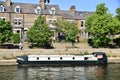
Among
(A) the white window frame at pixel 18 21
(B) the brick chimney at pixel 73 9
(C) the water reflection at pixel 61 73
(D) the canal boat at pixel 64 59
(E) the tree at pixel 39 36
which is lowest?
(C) the water reflection at pixel 61 73

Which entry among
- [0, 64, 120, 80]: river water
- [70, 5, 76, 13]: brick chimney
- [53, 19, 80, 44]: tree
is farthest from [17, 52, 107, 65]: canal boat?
[70, 5, 76, 13]: brick chimney

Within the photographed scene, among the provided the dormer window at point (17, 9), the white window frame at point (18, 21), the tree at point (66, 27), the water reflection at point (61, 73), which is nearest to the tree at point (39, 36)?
the tree at point (66, 27)

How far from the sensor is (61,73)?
59.9 metres

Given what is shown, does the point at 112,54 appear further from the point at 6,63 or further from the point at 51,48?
the point at 6,63

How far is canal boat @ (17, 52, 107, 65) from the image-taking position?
2756 inches

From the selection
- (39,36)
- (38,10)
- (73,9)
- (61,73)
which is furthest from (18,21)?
(61,73)

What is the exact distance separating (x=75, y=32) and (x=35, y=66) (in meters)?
22.6

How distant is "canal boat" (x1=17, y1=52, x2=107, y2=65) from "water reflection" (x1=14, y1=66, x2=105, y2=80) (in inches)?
124

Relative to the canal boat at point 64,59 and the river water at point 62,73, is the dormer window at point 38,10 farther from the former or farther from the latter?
the river water at point 62,73

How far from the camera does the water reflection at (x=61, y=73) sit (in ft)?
181

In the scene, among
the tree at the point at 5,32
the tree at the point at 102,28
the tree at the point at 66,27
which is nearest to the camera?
the tree at the point at 5,32

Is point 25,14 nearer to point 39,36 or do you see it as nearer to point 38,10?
point 38,10

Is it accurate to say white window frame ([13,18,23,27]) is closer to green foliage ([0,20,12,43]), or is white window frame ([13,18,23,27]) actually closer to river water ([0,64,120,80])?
green foliage ([0,20,12,43])

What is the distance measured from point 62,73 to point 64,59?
11829 mm
